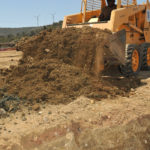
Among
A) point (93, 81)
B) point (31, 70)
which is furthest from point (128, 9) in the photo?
point (31, 70)

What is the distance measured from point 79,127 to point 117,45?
293 centimetres

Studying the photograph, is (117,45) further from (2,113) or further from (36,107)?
(2,113)

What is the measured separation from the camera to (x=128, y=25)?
23.8 ft

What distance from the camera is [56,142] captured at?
3338 millimetres

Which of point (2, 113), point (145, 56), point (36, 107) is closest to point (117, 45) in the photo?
point (145, 56)

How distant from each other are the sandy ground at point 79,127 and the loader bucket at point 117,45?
1.49m

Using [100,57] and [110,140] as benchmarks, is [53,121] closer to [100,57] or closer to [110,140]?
[110,140]

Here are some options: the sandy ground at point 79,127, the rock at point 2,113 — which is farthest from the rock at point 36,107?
the rock at point 2,113

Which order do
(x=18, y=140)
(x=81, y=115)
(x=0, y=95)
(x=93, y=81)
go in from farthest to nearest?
(x=93, y=81)
(x=0, y=95)
(x=81, y=115)
(x=18, y=140)

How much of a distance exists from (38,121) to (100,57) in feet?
8.30

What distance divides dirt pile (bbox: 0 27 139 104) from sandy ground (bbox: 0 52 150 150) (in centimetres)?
38

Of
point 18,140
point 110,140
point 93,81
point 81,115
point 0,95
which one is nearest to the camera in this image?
point 18,140

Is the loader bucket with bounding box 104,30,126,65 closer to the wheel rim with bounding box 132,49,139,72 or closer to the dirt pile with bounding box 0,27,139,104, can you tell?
the dirt pile with bounding box 0,27,139,104

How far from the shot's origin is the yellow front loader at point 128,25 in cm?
647
